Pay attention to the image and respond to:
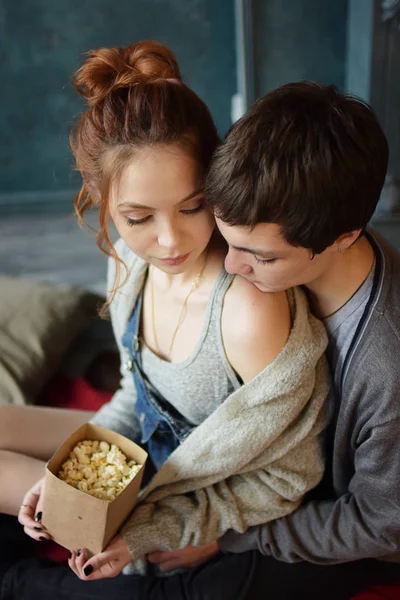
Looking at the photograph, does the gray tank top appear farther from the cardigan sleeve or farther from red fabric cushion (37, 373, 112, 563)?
red fabric cushion (37, 373, 112, 563)

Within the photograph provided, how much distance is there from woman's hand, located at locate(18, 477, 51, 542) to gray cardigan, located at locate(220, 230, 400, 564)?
1.04 ft

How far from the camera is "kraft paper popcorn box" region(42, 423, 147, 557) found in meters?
0.92

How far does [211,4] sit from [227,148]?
87.2 inches

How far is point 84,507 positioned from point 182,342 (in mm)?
312

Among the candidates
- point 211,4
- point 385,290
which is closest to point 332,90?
point 385,290

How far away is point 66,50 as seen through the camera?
2842 millimetres

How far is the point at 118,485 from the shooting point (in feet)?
3.19

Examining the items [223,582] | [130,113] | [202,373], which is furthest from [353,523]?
[130,113]

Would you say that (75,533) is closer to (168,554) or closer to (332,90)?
(168,554)

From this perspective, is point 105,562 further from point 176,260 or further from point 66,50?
point 66,50

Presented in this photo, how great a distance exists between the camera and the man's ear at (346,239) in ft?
2.76

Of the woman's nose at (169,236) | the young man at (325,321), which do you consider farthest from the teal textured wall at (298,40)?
the woman's nose at (169,236)

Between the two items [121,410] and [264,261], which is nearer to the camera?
[264,261]

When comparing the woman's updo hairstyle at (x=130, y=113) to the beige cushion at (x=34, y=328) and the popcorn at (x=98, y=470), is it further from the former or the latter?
the beige cushion at (x=34, y=328)
